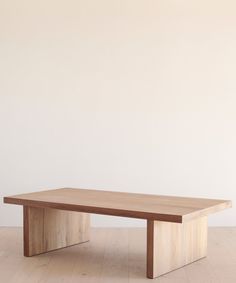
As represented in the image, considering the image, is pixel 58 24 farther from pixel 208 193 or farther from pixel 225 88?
pixel 208 193

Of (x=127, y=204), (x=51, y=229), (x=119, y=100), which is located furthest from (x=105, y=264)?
(x=119, y=100)

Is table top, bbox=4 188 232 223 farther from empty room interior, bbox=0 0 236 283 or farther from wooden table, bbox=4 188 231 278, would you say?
empty room interior, bbox=0 0 236 283

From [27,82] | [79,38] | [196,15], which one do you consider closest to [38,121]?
[27,82]

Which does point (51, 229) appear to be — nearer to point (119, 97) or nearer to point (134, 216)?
point (134, 216)

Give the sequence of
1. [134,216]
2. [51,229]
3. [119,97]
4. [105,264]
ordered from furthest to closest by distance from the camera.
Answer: [119,97]
[51,229]
[105,264]
[134,216]

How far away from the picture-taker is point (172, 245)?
8.90ft

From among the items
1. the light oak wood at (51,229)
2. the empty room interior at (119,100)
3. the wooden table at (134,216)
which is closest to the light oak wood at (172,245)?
the wooden table at (134,216)

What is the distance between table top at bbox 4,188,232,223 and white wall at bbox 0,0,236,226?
79 centimetres

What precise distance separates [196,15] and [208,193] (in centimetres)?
136

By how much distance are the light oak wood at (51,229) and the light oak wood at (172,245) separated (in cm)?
76

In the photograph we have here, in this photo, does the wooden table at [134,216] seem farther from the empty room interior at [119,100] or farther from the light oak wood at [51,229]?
the empty room interior at [119,100]

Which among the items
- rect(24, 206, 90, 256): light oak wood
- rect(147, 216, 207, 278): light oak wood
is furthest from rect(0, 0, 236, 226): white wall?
rect(147, 216, 207, 278): light oak wood

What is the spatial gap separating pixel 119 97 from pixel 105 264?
60.9 inches

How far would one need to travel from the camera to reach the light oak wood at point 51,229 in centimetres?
300
